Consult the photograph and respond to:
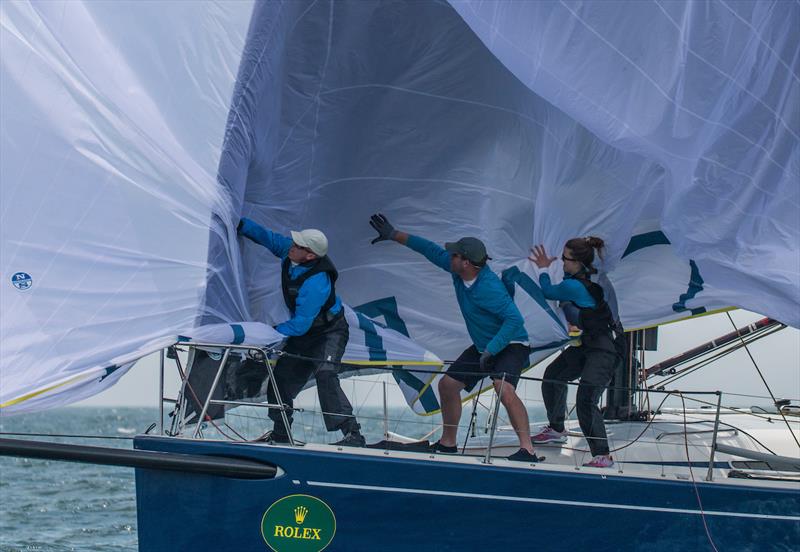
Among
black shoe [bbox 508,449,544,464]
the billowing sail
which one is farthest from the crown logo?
black shoe [bbox 508,449,544,464]

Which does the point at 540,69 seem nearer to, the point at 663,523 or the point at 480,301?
the point at 480,301

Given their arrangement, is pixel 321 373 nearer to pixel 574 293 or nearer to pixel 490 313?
pixel 490 313

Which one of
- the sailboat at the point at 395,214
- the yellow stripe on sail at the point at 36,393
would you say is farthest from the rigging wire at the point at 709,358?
the yellow stripe on sail at the point at 36,393

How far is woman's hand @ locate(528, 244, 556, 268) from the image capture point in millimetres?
7629

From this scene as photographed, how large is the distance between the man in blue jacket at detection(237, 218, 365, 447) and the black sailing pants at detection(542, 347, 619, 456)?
1156 millimetres

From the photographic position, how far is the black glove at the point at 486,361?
6.60 metres

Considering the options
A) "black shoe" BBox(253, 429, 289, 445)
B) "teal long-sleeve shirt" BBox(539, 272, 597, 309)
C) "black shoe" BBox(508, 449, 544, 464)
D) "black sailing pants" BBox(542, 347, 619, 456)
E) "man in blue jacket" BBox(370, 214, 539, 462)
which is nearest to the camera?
"black shoe" BBox(253, 429, 289, 445)

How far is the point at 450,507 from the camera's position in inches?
242

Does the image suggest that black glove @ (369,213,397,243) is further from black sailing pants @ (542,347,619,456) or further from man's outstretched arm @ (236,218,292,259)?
black sailing pants @ (542,347,619,456)

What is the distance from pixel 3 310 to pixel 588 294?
3.28m

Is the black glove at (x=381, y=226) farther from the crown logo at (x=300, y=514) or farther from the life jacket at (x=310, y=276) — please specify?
the crown logo at (x=300, y=514)

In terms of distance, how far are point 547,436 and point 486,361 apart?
109 cm

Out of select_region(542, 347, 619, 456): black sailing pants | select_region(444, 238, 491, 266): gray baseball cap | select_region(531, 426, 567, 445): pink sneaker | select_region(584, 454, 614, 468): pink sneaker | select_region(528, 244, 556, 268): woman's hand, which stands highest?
select_region(528, 244, 556, 268): woman's hand

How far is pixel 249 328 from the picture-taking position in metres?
6.32
